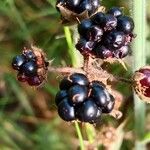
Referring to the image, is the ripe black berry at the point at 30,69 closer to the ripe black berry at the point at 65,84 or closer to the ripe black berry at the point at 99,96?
the ripe black berry at the point at 65,84

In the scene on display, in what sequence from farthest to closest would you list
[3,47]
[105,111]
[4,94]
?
[4,94] → [3,47] → [105,111]

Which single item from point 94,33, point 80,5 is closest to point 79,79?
point 94,33

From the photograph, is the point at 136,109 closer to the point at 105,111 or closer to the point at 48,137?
the point at 105,111

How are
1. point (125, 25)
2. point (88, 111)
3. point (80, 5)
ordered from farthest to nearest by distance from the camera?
1. point (80, 5)
2. point (125, 25)
3. point (88, 111)

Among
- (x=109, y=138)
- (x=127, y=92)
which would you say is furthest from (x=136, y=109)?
(x=127, y=92)

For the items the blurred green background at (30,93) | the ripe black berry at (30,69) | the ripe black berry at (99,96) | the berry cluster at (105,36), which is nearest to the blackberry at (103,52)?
the berry cluster at (105,36)

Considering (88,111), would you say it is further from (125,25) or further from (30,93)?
(30,93)
